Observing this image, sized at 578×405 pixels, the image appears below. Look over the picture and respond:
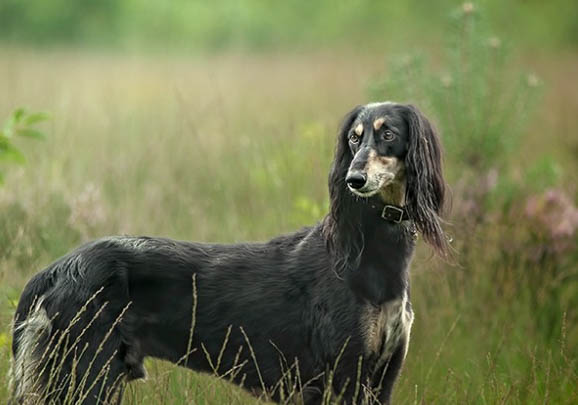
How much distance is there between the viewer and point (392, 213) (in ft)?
13.1

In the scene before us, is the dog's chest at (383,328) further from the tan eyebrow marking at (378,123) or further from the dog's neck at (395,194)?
the tan eyebrow marking at (378,123)

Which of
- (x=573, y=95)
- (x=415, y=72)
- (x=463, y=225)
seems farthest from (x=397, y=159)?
(x=573, y=95)

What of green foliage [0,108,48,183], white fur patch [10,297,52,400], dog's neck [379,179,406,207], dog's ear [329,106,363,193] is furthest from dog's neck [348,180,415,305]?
green foliage [0,108,48,183]

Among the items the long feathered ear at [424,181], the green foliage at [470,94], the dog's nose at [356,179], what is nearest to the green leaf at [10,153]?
the dog's nose at [356,179]

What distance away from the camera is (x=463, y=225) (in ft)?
21.0

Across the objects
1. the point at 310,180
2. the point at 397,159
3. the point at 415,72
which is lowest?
the point at 310,180

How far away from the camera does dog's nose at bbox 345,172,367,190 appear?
3.67 meters

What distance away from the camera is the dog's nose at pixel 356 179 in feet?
12.0

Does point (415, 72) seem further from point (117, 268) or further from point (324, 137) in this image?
point (117, 268)

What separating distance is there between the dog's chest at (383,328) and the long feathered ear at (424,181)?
1.28 ft

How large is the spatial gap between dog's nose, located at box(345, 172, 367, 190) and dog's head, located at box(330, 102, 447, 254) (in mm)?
185

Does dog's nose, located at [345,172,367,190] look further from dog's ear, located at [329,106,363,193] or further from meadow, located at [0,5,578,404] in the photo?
meadow, located at [0,5,578,404]

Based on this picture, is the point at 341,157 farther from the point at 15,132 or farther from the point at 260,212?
the point at 260,212

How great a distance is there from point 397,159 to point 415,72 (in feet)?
10.2
